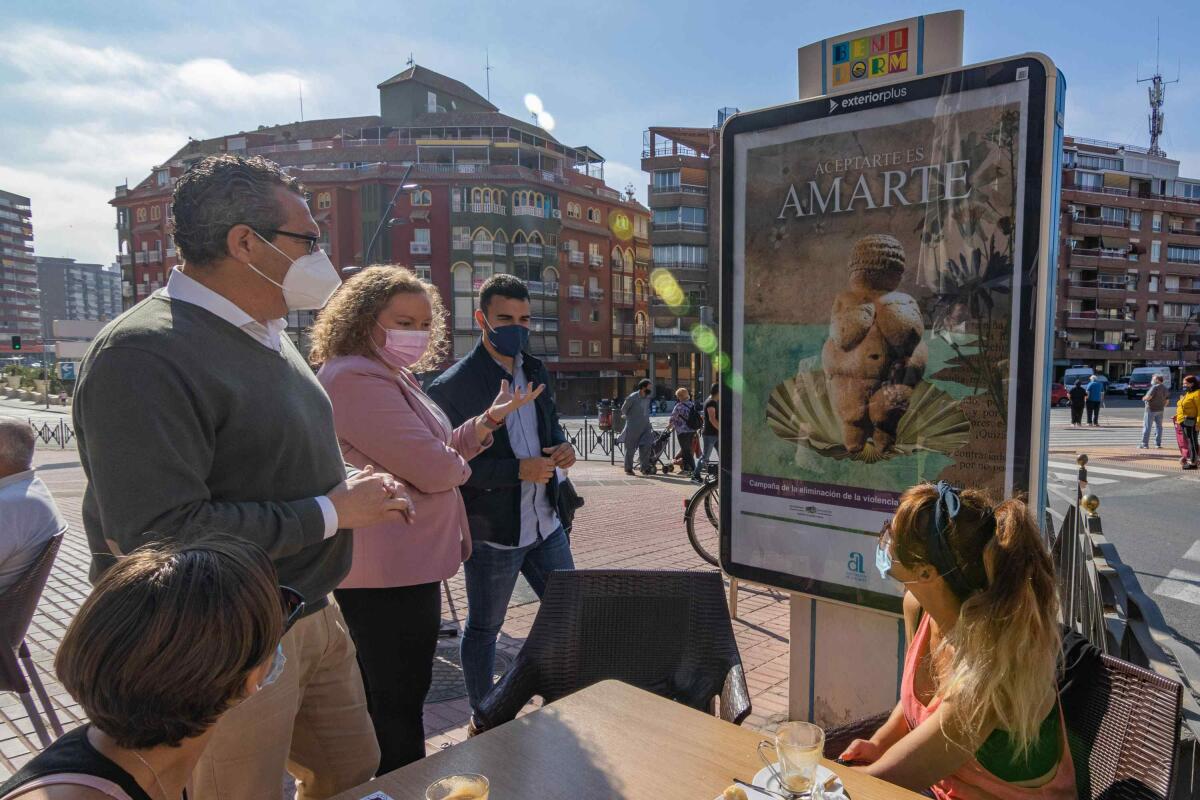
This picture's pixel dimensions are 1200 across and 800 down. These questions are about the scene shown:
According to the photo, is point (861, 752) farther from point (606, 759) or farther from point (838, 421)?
point (838, 421)

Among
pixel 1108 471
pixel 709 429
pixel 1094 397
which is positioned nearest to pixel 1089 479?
pixel 1108 471

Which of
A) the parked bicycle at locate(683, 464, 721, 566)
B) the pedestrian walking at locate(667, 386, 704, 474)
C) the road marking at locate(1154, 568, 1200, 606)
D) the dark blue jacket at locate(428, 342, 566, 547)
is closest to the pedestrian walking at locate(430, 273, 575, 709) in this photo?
the dark blue jacket at locate(428, 342, 566, 547)

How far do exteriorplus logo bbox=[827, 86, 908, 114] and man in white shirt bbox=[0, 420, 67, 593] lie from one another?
3.57m

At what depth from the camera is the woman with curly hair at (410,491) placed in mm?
2299

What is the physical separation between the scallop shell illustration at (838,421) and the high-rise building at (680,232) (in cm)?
4904

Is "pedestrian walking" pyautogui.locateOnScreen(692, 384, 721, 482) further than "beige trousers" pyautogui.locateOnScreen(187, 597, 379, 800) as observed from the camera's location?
Yes

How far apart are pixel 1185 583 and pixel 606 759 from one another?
22.7 feet

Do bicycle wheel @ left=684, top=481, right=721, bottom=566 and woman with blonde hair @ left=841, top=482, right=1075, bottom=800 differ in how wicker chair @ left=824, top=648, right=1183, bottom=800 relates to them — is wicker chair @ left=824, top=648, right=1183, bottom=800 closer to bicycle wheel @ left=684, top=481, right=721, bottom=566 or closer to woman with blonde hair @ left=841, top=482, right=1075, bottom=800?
woman with blonde hair @ left=841, top=482, right=1075, bottom=800

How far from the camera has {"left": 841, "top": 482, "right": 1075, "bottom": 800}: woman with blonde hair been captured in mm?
1649

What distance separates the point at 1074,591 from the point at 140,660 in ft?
14.0

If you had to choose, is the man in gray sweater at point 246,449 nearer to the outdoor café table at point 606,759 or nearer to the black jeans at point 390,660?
the black jeans at point 390,660

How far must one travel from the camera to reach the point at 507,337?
3.12 m

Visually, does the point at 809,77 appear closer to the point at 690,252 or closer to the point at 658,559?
the point at 658,559

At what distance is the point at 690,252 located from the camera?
172 feet
